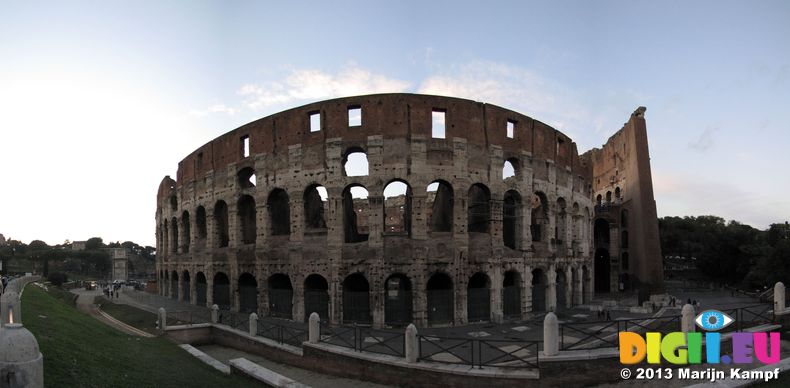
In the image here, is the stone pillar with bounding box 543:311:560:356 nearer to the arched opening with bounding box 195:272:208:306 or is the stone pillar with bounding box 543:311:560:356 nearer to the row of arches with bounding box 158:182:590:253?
the row of arches with bounding box 158:182:590:253

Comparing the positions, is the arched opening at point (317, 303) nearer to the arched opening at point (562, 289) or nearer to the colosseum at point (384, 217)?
the colosseum at point (384, 217)

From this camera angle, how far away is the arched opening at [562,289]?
25.9 meters

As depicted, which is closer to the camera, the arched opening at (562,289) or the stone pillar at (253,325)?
the stone pillar at (253,325)

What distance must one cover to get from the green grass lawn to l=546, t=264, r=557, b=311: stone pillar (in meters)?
18.3

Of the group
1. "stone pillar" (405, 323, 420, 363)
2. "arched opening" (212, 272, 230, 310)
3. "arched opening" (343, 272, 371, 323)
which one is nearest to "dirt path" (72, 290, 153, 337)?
"arched opening" (212, 272, 230, 310)

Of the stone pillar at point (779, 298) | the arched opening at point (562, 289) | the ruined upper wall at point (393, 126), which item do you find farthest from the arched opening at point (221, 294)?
the stone pillar at point (779, 298)

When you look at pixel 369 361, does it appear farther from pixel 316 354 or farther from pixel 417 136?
pixel 417 136

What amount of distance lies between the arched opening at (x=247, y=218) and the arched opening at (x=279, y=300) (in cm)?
361

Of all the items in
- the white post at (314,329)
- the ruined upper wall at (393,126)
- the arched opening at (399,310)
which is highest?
the ruined upper wall at (393,126)

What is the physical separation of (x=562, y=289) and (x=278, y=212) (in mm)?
18319

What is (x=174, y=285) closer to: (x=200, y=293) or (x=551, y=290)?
(x=200, y=293)

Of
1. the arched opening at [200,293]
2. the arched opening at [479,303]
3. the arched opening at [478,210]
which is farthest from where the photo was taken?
the arched opening at [200,293]

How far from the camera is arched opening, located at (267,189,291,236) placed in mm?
22812

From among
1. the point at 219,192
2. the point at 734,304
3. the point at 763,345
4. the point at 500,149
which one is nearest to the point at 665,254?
the point at 734,304
